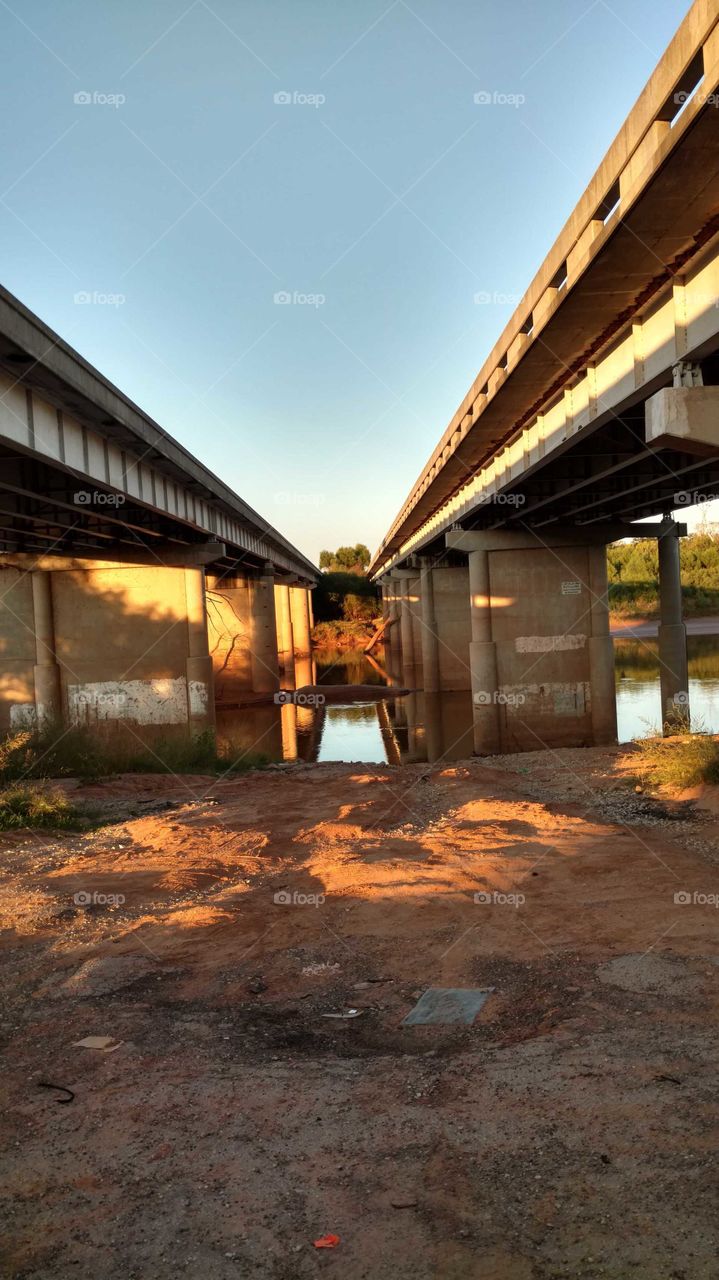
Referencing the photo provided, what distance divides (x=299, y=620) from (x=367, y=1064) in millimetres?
75507

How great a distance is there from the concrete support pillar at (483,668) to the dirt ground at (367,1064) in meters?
14.6

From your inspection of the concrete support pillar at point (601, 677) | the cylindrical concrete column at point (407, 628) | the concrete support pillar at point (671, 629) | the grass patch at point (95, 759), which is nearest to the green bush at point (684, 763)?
the concrete support pillar at point (601, 677)

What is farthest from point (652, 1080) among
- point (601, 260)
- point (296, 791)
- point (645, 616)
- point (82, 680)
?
point (645, 616)

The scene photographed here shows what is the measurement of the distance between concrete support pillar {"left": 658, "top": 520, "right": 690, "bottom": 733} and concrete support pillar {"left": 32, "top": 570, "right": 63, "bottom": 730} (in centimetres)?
2036

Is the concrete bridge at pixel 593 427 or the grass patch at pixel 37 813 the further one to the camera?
the grass patch at pixel 37 813

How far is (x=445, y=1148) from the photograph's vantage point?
4.44 meters

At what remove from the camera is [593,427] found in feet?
45.6

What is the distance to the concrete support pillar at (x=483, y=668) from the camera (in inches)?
1033

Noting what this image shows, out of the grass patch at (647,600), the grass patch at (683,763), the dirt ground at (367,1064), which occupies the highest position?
the grass patch at (647,600)

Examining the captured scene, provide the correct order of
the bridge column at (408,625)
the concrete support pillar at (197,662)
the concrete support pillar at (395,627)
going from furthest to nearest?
the concrete support pillar at (395,627) → the bridge column at (408,625) → the concrete support pillar at (197,662)

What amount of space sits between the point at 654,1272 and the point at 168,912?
6.48m

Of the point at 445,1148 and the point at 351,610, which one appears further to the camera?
the point at 351,610

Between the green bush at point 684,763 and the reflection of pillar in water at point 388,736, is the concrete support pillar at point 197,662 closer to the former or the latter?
the reflection of pillar in water at point 388,736

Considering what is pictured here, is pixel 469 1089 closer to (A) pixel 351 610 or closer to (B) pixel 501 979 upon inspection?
(B) pixel 501 979
